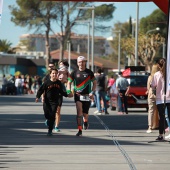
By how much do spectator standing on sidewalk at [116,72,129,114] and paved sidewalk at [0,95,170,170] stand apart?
8046 millimetres

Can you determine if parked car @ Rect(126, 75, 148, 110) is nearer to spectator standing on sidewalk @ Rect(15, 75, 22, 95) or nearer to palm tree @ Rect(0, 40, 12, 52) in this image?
spectator standing on sidewalk @ Rect(15, 75, 22, 95)

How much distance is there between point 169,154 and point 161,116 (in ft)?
10.5

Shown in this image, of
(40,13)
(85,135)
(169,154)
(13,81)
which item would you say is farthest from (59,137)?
(40,13)

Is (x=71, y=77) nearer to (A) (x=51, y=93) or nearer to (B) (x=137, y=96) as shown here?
(A) (x=51, y=93)

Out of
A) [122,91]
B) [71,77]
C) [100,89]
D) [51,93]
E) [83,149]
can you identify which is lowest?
[83,149]

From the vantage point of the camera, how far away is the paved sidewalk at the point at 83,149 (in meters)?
12.9

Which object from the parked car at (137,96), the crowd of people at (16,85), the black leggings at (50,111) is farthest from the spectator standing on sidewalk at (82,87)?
the crowd of people at (16,85)

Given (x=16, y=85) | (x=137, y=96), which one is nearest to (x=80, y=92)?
(x=137, y=96)

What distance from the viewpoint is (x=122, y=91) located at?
3147 centimetres

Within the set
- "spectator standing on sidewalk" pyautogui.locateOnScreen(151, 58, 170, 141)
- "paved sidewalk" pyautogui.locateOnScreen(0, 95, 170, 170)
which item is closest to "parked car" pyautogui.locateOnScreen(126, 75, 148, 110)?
"paved sidewalk" pyautogui.locateOnScreen(0, 95, 170, 170)

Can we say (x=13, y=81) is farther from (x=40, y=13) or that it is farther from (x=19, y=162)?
(x=19, y=162)

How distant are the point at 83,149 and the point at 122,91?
632 inches

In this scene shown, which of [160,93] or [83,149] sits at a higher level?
[160,93]

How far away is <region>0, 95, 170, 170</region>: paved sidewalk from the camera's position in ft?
42.3
